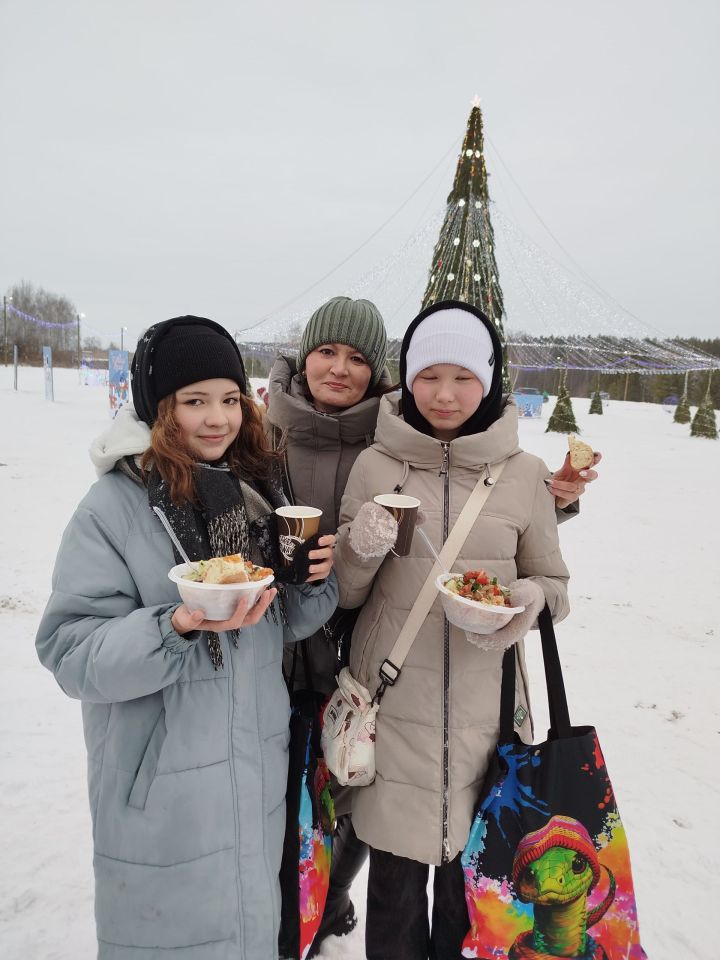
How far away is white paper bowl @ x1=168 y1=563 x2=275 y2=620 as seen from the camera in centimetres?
118

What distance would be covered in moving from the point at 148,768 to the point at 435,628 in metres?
0.91

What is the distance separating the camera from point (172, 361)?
4.98 feet

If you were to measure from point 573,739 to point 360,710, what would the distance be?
66 cm

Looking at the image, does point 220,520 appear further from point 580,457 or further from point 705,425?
point 705,425

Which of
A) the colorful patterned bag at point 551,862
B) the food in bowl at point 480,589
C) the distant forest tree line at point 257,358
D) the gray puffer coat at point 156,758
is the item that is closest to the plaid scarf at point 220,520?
the gray puffer coat at point 156,758

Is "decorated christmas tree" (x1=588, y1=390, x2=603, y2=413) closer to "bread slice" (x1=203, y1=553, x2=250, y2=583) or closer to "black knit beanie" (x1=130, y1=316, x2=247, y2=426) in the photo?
"black knit beanie" (x1=130, y1=316, x2=247, y2=426)

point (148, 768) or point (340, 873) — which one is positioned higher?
point (148, 768)

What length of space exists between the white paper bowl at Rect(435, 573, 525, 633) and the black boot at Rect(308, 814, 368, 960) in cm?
122

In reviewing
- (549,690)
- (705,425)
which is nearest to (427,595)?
(549,690)

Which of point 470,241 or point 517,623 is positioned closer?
point 517,623

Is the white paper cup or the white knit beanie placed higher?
the white knit beanie

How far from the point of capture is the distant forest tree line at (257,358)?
3647cm

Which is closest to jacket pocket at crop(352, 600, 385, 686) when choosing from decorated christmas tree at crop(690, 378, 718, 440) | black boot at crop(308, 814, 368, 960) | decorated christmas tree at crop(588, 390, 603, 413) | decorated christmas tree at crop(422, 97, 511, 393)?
black boot at crop(308, 814, 368, 960)

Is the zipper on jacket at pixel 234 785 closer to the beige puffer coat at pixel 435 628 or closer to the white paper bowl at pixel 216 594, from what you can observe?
the white paper bowl at pixel 216 594
